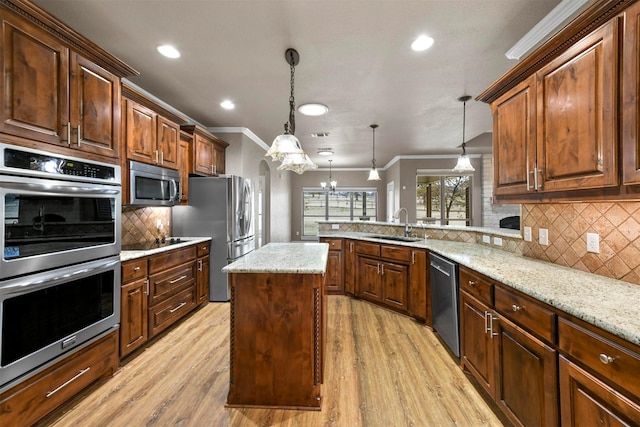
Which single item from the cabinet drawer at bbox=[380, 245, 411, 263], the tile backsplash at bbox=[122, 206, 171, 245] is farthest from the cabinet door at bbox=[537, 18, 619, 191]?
the tile backsplash at bbox=[122, 206, 171, 245]

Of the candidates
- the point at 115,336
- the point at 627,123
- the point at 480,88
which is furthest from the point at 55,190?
the point at 480,88

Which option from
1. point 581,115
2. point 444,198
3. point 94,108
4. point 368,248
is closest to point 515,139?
point 581,115

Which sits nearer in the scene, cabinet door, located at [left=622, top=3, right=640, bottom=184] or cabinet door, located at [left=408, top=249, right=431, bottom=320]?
cabinet door, located at [left=622, top=3, right=640, bottom=184]

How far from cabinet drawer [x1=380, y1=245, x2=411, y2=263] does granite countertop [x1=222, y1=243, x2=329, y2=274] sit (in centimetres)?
120

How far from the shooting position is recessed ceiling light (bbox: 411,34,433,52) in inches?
86.2

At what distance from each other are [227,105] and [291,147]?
2.02 meters

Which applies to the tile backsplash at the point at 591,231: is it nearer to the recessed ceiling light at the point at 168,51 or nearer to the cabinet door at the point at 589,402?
the cabinet door at the point at 589,402

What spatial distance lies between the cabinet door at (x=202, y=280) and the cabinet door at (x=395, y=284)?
2327 millimetres

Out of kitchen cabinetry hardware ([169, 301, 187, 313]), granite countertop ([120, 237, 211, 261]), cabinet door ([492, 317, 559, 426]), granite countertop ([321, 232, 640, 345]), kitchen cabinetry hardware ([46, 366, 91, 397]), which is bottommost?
kitchen cabinetry hardware ([46, 366, 91, 397])

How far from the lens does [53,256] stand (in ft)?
5.56

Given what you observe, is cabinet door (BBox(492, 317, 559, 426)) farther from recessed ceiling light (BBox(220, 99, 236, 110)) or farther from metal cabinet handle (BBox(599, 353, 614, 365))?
recessed ceiling light (BBox(220, 99, 236, 110))

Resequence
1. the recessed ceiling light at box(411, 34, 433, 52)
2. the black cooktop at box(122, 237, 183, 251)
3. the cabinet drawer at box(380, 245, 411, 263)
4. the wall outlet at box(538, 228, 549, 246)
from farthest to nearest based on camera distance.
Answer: the cabinet drawer at box(380, 245, 411, 263) < the black cooktop at box(122, 237, 183, 251) < the recessed ceiling light at box(411, 34, 433, 52) < the wall outlet at box(538, 228, 549, 246)

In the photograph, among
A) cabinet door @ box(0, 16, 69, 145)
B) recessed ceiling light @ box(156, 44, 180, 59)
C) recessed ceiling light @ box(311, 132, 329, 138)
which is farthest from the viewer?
recessed ceiling light @ box(311, 132, 329, 138)

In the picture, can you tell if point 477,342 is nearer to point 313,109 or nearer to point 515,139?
point 515,139
